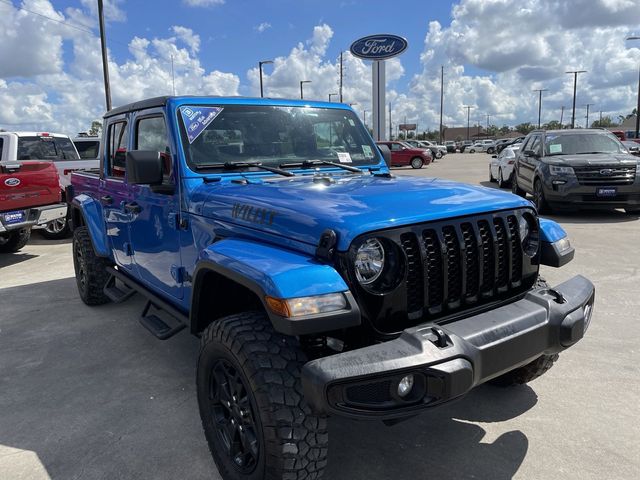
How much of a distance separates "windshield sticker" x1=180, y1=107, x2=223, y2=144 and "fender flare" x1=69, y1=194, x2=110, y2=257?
1857 millimetres

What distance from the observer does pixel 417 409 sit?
1966 mm

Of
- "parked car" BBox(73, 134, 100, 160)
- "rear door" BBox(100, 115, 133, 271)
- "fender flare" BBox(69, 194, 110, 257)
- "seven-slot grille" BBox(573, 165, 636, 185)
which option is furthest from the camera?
"parked car" BBox(73, 134, 100, 160)

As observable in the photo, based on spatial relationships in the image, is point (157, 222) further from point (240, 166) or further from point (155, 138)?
point (240, 166)

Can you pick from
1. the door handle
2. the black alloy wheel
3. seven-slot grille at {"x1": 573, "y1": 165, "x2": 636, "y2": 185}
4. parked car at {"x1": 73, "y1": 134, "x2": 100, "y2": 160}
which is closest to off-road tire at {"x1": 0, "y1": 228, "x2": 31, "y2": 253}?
parked car at {"x1": 73, "y1": 134, "x2": 100, "y2": 160}

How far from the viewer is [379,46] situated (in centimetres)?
2759

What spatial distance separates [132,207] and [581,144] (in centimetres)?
907

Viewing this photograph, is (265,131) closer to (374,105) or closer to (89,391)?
(89,391)

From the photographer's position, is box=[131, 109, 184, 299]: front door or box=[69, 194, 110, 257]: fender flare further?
box=[69, 194, 110, 257]: fender flare

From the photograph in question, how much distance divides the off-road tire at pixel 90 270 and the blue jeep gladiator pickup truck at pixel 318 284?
5.59 ft

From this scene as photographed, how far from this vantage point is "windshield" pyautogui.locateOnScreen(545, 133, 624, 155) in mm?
9773

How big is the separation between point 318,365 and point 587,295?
1.52 metres

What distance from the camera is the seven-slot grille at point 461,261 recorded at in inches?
88.8

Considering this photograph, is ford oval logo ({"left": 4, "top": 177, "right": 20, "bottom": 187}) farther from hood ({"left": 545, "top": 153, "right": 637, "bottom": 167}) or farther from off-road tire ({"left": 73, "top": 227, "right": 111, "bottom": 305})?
hood ({"left": 545, "top": 153, "right": 637, "bottom": 167})

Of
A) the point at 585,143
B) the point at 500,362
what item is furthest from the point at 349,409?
the point at 585,143
